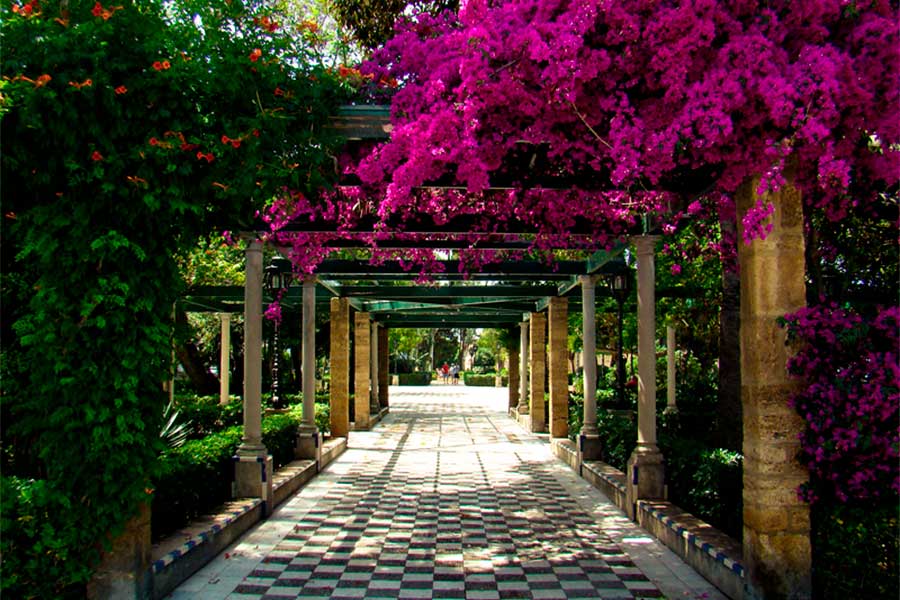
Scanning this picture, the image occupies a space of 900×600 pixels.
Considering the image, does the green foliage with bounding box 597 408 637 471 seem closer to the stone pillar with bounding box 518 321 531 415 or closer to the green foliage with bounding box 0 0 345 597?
the green foliage with bounding box 0 0 345 597

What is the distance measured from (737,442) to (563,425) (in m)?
7.07

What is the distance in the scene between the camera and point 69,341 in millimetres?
4898

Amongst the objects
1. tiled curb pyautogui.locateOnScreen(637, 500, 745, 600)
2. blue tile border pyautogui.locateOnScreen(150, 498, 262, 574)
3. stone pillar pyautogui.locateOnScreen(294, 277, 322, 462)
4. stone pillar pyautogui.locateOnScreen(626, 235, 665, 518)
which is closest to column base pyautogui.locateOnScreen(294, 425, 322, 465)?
stone pillar pyautogui.locateOnScreen(294, 277, 322, 462)

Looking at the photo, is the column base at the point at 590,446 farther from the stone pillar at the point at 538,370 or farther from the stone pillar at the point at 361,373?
the stone pillar at the point at 361,373

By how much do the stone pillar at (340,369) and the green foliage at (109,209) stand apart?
11.1 m

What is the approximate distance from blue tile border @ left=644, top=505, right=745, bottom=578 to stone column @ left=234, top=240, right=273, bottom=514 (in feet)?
14.2

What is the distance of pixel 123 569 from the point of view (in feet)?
16.8

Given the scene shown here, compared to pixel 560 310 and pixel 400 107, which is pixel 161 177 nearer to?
pixel 400 107

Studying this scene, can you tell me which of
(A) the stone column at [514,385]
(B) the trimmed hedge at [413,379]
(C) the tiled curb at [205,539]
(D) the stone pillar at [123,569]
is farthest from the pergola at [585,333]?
(B) the trimmed hedge at [413,379]

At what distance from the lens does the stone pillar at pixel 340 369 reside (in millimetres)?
16219

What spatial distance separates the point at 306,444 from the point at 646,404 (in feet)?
19.0

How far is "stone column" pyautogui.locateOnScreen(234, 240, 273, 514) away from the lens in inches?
348

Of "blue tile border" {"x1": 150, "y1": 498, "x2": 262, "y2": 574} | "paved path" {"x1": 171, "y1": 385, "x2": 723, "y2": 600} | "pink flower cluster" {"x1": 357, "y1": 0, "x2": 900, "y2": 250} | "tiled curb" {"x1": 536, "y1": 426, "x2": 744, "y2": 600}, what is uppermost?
"pink flower cluster" {"x1": 357, "y1": 0, "x2": 900, "y2": 250}

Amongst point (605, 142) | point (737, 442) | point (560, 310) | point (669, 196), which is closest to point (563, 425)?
point (560, 310)
